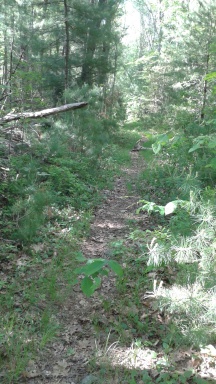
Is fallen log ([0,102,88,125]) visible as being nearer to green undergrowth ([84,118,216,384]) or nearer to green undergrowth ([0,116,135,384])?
green undergrowth ([0,116,135,384])

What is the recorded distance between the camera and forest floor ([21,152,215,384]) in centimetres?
276

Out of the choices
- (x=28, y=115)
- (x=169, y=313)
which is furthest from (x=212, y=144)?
(x=28, y=115)

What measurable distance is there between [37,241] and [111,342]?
2.27 metres

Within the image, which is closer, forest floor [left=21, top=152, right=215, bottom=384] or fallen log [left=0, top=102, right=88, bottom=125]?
forest floor [left=21, top=152, right=215, bottom=384]

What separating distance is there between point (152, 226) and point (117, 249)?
1113mm

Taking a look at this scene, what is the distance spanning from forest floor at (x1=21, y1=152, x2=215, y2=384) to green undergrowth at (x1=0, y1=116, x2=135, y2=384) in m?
0.16

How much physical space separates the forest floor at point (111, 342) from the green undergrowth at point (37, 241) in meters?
0.16

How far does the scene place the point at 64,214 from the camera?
19.6 feet

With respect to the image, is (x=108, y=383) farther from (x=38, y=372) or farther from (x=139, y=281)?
(x=139, y=281)

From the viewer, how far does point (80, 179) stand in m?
8.28

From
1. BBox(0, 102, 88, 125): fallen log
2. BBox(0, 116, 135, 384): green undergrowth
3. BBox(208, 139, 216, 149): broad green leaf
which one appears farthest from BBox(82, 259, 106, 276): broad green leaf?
BBox(0, 102, 88, 125): fallen log

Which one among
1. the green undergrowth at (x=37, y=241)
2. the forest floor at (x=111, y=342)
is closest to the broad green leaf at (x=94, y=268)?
the green undergrowth at (x=37, y=241)

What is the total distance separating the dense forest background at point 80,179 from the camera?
2822mm

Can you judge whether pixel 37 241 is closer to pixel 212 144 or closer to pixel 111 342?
pixel 111 342
